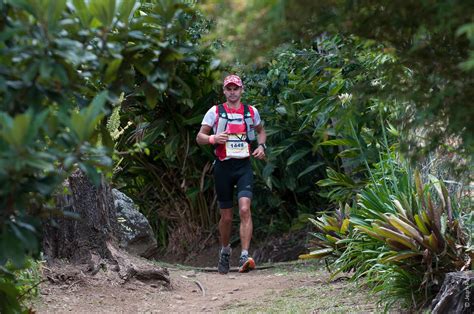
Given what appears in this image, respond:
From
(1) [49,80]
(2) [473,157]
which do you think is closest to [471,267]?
(2) [473,157]

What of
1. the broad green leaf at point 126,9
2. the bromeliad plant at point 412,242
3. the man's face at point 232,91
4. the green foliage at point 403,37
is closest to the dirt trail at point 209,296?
the bromeliad plant at point 412,242

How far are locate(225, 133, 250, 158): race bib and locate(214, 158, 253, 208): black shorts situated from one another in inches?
9.5

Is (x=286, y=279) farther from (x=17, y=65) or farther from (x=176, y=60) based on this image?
(x=17, y=65)

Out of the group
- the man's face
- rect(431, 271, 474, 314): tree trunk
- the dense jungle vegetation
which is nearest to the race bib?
the man's face

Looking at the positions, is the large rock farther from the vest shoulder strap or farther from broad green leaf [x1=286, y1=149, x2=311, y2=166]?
broad green leaf [x1=286, y1=149, x2=311, y2=166]

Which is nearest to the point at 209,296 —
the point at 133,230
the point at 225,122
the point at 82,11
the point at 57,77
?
the point at 225,122

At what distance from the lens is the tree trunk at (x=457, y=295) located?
16.6 feet

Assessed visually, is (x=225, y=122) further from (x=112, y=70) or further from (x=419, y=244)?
(x=112, y=70)

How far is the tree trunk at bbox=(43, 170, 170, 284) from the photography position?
23.7 ft

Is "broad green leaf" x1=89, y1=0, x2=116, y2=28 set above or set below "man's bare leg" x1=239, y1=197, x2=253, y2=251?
above

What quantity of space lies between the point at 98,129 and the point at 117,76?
0.47 meters

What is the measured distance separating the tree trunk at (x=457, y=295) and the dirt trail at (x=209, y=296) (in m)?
1.03

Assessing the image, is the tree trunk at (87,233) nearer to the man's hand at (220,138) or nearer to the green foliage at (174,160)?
the man's hand at (220,138)

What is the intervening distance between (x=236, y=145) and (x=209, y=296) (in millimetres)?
1710
